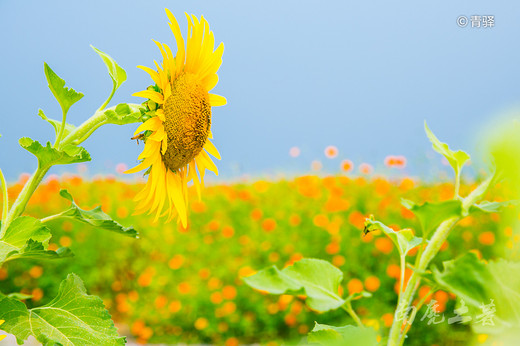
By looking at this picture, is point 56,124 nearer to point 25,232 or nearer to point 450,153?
point 25,232

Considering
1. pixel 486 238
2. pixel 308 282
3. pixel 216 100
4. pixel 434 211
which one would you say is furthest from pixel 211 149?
pixel 486 238

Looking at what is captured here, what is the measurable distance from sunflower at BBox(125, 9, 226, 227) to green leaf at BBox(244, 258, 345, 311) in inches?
14.6

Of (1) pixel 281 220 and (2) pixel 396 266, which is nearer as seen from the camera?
(2) pixel 396 266

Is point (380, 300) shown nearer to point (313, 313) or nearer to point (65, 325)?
point (313, 313)

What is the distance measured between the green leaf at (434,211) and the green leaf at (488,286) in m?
0.06

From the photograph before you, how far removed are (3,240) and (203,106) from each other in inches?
16.1

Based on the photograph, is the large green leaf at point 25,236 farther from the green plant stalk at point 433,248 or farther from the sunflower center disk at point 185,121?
the green plant stalk at point 433,248

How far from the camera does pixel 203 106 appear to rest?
1009mm

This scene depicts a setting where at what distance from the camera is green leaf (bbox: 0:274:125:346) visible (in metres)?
0.75

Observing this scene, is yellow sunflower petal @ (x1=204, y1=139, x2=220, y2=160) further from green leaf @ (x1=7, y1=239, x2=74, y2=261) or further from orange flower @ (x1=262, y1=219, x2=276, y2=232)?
orange flower @ (x1=262, y1=219, x2=276, y2=232)

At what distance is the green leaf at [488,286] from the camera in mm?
393

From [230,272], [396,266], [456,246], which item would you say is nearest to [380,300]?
[396,266]

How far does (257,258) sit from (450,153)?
2.67 metres

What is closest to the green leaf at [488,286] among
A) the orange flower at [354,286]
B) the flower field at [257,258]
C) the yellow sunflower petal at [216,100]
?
the yellow sunflower petal at [216,100]
